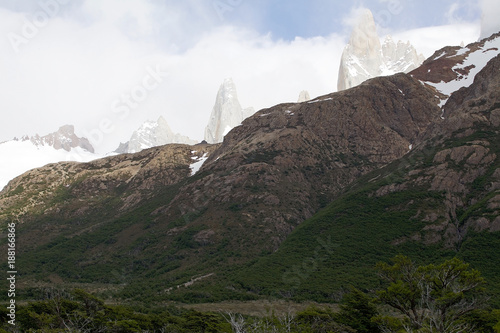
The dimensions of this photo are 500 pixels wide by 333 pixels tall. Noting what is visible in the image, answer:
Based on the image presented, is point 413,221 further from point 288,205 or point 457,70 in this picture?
point 457,70

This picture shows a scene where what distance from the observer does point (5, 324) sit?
47781mm

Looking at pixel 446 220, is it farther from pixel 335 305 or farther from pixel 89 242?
pixel 89 242

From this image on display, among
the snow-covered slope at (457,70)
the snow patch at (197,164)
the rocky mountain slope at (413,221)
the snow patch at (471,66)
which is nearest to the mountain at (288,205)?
the rocky mountain slope at (413,221)

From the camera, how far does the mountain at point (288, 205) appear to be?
86.0m

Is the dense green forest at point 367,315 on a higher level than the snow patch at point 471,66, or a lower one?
lower

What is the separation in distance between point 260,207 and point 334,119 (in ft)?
166

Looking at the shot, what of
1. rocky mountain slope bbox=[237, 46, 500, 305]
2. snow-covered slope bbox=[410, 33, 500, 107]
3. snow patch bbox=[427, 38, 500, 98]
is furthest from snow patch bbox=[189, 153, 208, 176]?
snow-covered slope bbox=[410, 33, 500, 107]

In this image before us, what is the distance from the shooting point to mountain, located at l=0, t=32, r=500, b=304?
3386 inches

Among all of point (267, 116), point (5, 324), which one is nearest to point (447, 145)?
point (267, 116)

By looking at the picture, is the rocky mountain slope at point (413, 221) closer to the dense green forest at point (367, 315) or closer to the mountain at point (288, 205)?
the mountain at point (288, 205)

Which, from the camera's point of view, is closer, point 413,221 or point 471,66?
point 413,221

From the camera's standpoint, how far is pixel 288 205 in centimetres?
11819

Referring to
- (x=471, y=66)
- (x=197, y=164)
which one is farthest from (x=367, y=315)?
(x=471, y=66)

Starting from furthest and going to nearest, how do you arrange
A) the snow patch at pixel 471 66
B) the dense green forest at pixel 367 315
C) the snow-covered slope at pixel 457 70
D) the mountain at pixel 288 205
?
1. the snow-covered slope at pixel 457 70
2. the snow patch at pixel 471 66
3. the mountain at pixel 288 205
4. the dense green forest at pixel 367 315
